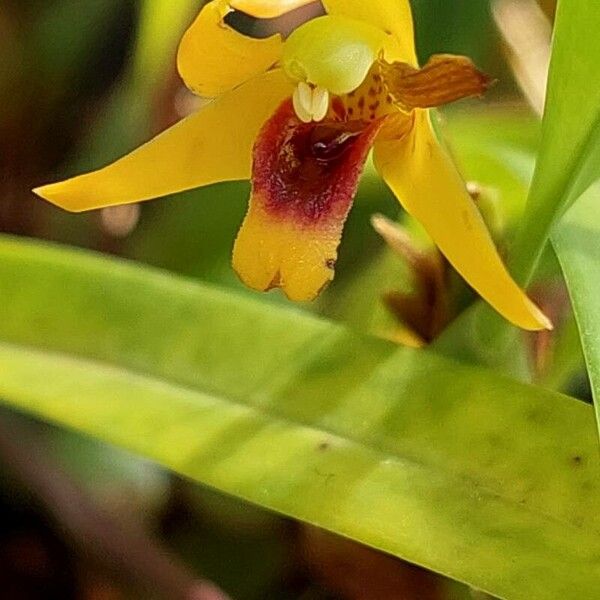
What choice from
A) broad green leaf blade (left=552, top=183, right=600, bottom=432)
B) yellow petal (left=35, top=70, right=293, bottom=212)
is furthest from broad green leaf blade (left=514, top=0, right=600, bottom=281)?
yellow petal (left=35, top=70, right=293, bottom=212)

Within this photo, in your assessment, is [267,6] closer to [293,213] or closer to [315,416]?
[293,213]

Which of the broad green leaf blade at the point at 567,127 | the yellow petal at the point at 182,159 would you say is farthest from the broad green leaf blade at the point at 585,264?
the yellow petal at the point at 182,159

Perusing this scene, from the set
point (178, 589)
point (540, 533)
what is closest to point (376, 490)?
point (540, 533)

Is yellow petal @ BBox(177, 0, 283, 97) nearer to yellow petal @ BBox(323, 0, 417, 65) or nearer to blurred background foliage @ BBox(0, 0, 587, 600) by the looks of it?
yellow petal @ BBox(323, 0, 417, 65)

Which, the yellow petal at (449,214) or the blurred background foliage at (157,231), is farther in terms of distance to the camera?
the blurred background foliage at (157,231)

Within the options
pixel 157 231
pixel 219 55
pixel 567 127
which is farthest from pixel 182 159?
pixel 157 231

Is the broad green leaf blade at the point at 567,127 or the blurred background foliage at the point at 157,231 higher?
the broad green leaf blade at the point at 567,127

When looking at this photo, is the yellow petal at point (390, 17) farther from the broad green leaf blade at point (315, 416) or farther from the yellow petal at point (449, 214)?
the broad green leaf blade at point (315, 416)

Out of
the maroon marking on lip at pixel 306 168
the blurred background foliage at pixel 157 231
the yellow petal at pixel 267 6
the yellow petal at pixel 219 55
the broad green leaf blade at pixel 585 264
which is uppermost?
the yellow petal at pixel 267 6
